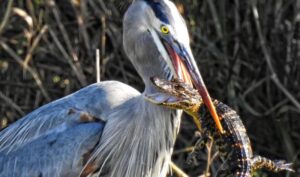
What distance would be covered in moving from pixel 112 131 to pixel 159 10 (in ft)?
2.30

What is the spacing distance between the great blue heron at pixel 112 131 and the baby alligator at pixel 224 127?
45 cm

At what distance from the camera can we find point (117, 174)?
4629mm

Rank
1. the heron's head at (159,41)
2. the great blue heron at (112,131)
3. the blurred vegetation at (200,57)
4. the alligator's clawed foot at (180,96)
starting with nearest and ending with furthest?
the alligator's clawed foot at (180,96)
the heron's head at (159,41)
the great blue heron at (112,131)
the blurred vegetation at (200,57)

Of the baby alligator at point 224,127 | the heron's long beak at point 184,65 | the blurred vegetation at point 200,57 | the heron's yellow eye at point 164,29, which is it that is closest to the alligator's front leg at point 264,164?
the baby alligator at point 224,127

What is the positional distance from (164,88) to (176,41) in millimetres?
493

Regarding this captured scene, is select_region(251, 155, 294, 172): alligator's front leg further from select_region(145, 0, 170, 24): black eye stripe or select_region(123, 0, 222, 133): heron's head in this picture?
select_region(145, 0, 170, 24): black eye stripe

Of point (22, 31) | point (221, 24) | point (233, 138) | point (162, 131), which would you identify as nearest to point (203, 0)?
point (221, 24)

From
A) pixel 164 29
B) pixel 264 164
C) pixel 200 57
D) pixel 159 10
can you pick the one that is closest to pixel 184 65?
pixel 164 29

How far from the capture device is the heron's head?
4.14m

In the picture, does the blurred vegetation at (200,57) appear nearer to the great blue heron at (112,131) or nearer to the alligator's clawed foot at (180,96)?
the great blue heron at (112,131)

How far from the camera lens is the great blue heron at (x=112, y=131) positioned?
14.5ft

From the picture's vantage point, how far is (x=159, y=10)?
4281mm

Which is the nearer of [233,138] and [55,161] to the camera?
[233,138]

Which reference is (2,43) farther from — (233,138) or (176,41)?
(233,138)
